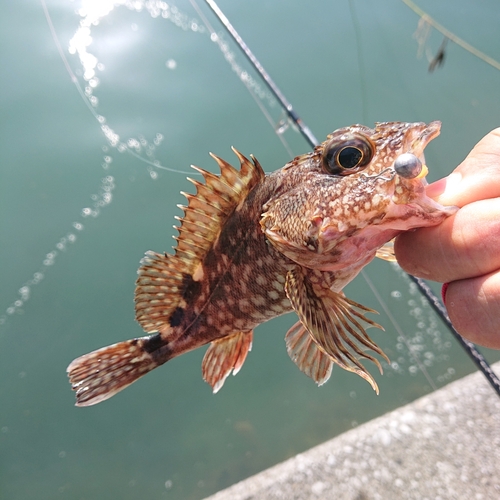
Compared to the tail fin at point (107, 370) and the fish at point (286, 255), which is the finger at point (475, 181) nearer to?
the fish at point (286, 255)

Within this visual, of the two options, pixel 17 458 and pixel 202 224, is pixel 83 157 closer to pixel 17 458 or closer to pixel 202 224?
pixel 17 458

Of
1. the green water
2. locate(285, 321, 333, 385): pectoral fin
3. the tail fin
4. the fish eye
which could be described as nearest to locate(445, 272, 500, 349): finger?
the fish eye

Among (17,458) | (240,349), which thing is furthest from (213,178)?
(17,458)

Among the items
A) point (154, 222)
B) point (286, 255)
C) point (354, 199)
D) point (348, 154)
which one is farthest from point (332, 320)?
point (154, 222)

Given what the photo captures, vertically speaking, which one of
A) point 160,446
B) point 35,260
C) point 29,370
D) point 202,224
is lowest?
point 160,446

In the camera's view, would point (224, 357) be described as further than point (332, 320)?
Yes

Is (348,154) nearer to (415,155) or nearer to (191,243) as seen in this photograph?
(415,155)

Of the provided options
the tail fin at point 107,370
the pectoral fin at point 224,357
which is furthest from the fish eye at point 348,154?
the tail fin at point 107,370
